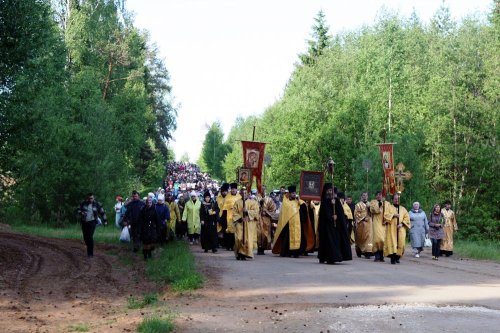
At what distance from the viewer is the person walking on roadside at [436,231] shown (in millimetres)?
25875

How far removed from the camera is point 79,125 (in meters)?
42.8

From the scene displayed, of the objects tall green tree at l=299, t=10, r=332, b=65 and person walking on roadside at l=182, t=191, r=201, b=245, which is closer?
person walking on roadside at l=182, t=191, r=201, b=245

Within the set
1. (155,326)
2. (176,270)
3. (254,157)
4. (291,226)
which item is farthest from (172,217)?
(155,326)

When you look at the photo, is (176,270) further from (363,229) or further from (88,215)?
(363,229)

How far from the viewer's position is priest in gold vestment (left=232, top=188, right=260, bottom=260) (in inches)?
893

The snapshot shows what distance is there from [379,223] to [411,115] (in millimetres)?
31938

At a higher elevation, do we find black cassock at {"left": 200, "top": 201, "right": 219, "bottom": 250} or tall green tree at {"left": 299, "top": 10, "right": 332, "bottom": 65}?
tall green tree at {"left": 299, "top": 10, "right": 332, "bottom": 65}

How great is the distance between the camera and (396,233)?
23562 millimetres

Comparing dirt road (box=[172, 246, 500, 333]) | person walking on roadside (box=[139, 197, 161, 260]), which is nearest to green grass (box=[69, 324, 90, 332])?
dirt road (box=[172, 246, 500, 333])

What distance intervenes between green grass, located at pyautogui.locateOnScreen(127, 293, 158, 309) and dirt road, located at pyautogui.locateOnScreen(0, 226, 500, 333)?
184mm

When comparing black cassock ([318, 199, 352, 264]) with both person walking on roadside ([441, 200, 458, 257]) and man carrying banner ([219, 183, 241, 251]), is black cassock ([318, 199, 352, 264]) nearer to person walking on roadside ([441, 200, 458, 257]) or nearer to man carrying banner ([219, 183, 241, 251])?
man carrying banner ([219, 183, 241, 251])

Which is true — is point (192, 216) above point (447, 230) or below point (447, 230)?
above

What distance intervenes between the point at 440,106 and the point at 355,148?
8.31 m

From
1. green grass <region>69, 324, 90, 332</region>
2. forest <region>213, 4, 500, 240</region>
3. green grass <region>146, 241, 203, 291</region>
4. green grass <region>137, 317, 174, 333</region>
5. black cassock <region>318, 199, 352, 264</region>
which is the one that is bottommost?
green grass <region>69, 324, 90, 332</region>
